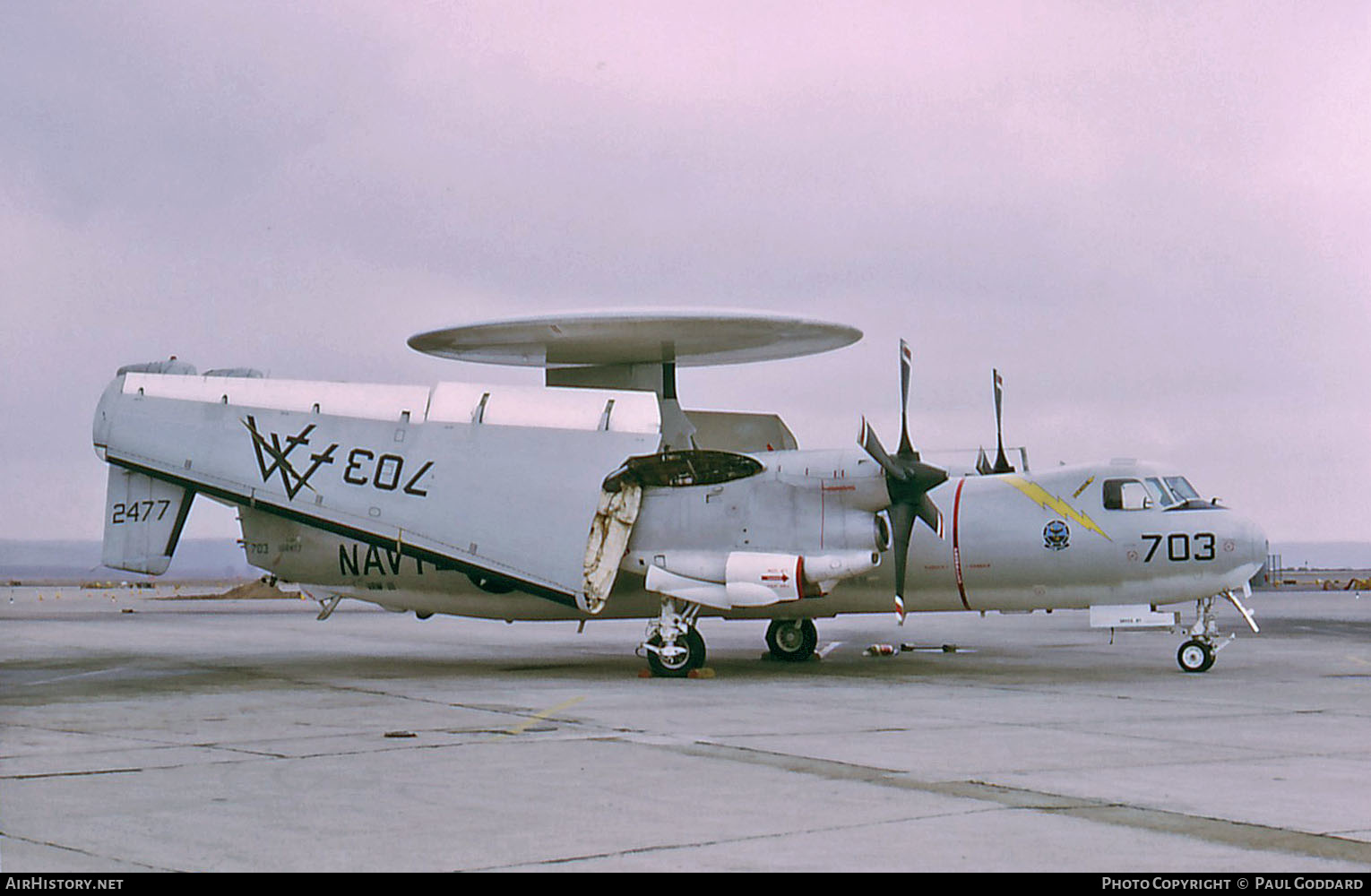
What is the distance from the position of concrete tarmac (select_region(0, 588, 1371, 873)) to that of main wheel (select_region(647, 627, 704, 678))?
0.81 metres

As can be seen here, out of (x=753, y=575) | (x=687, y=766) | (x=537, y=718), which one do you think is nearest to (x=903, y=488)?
(x=753, y=575)

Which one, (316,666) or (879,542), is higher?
(879,542)

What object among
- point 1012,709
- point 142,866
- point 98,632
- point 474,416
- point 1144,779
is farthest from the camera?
point 98,632

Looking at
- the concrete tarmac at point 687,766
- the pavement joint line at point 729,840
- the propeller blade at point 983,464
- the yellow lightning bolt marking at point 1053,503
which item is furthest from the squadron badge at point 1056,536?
the pavement joint line at point 729,840

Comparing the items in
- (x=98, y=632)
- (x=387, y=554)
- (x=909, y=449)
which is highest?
(x=909, y=449)

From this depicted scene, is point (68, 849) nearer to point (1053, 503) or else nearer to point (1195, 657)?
point (1053, 503)

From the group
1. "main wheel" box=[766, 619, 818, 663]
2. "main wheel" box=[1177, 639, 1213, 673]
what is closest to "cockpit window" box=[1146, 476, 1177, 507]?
"main wheel" box=[1177, 639, 1213, 673]

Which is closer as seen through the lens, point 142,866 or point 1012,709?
point 142,866

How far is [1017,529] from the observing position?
23.6m

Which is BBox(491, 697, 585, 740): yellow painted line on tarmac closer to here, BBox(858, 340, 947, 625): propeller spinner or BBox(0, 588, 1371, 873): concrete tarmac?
BBox(0, 588, 1371, 873): concrete tarmac

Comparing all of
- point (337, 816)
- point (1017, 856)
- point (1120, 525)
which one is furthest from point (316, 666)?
point (1017, 856)

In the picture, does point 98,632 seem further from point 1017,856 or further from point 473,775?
point 1017,856

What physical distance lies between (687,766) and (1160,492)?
14.1 meters

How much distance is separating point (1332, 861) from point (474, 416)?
726 inches
